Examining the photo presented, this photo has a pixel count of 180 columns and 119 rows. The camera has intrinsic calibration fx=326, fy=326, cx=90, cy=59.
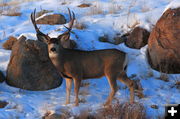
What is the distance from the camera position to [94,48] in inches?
413

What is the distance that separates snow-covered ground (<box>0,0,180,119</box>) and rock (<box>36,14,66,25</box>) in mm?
448

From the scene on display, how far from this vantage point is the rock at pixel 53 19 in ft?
39.8

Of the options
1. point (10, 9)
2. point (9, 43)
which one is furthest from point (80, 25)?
point (10, 9)

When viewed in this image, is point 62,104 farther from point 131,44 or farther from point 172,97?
point 131,44

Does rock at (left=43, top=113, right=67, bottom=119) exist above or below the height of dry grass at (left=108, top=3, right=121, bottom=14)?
below

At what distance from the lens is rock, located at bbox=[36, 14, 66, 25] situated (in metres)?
12.1

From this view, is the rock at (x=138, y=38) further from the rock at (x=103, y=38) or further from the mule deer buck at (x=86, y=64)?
the mule deer buck at (x=86, y=64)

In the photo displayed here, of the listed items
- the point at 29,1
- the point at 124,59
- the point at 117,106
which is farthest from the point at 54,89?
the point at 29,1

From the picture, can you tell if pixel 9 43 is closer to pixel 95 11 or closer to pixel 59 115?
pixel 95 11

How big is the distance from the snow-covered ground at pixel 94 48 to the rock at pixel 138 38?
195 mm

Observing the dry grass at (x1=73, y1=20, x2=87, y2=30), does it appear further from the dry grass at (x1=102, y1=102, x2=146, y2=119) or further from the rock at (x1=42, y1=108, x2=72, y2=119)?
the dry grass at (x1=102, y1=102, x2=146, y2=119)

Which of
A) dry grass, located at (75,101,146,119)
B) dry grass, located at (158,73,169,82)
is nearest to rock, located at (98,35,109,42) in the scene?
dry grass, located at (158,73,169,82)

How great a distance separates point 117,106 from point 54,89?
2729 millimetres

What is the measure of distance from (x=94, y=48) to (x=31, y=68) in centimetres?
253
